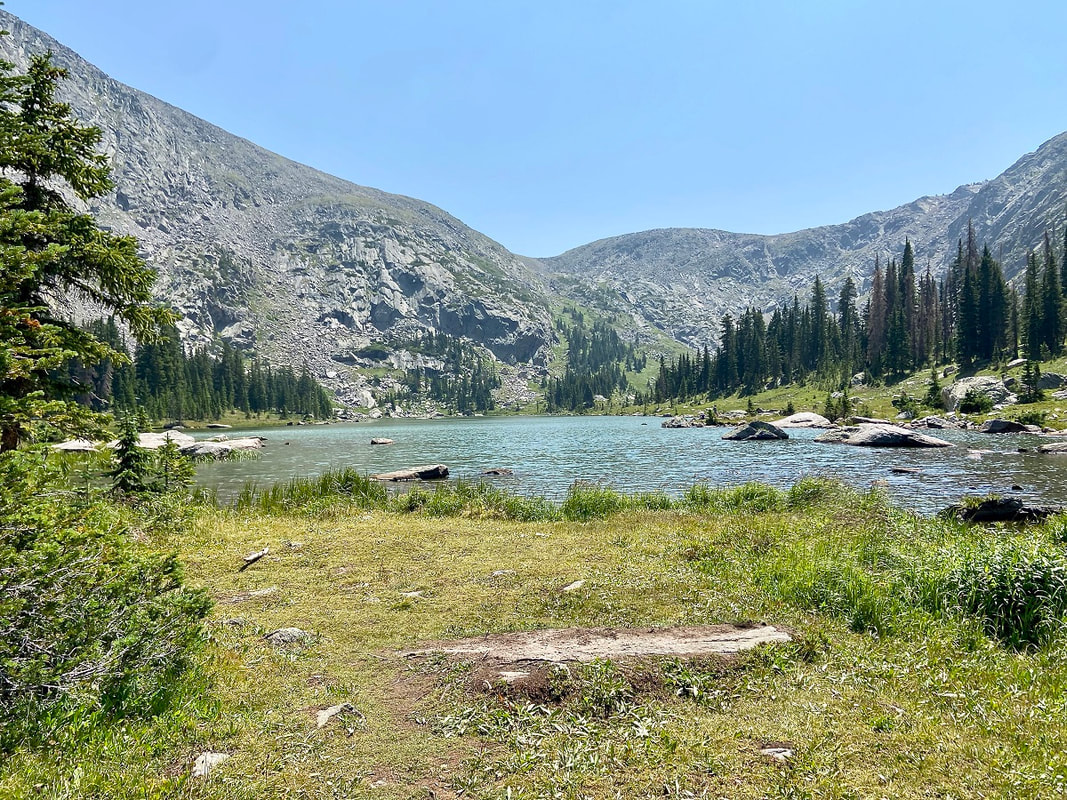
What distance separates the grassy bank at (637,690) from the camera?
5141mm

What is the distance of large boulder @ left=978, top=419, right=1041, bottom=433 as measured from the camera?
179 feet

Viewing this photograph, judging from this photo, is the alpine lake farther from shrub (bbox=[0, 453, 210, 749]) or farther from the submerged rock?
shrub (bbox=[0, 453, 210, 749])

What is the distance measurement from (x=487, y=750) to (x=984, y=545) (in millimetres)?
11626

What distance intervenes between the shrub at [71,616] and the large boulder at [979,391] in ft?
301

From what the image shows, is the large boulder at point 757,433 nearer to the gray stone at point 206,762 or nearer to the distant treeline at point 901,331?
the distant treeline at point 901,331

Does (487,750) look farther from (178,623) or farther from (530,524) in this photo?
(530,524)

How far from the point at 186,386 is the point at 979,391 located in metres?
180

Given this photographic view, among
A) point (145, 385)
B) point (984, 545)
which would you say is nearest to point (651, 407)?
point (145, 385)

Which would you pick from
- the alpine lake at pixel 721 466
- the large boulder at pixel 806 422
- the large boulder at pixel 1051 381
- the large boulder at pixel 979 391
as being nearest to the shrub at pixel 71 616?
the alpine lake at pixel 721 466

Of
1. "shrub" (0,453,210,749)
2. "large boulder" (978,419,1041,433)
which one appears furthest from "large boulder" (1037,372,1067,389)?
"shrub" (0,453,210,749)

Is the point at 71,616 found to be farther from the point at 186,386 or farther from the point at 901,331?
the point at 186,386

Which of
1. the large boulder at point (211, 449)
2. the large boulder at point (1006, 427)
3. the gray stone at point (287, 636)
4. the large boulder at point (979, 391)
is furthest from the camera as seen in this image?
the large boulder at point (979, 391)

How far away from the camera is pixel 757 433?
216ft

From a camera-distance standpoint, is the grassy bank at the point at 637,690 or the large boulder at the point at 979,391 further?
the large boulder at the point at 979,391
